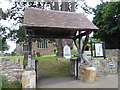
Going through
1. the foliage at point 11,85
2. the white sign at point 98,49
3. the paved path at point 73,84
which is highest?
the white sign at point 98,49

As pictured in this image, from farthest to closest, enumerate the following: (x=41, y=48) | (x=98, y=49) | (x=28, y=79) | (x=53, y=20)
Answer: (x=41, y=48), (x=98, y=49), (x=53, y=20), (x=28, y=79)

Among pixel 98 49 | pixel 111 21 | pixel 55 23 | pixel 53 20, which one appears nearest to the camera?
pixel 55 23

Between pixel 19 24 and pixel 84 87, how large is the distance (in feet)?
32.9

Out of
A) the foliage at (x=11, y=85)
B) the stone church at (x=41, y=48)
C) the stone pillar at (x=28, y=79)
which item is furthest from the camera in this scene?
the stone church at (x=41, y=48)

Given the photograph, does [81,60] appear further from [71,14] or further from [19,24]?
[19,24]

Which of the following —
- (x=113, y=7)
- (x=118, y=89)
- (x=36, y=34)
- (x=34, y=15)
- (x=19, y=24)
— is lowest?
(x=118, y=89)

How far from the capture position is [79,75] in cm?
580

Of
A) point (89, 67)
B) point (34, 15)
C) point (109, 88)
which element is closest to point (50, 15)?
point (34, 15)

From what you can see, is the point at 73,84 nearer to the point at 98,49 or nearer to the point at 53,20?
the point at 53,20

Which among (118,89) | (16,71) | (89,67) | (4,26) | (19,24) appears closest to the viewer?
(118,89)

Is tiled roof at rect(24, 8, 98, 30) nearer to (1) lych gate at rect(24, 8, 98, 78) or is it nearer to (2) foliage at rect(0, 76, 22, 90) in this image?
(1) lych gate at rect(24, 8, 98, 78)

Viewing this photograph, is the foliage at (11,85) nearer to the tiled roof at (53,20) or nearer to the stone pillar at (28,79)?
the stone pillar at (28,79)

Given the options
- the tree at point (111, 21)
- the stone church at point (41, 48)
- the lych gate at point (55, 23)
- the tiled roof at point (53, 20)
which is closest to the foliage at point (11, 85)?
the lych gate at point (55, 23)

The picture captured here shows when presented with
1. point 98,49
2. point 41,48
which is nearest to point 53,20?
point 98,49
